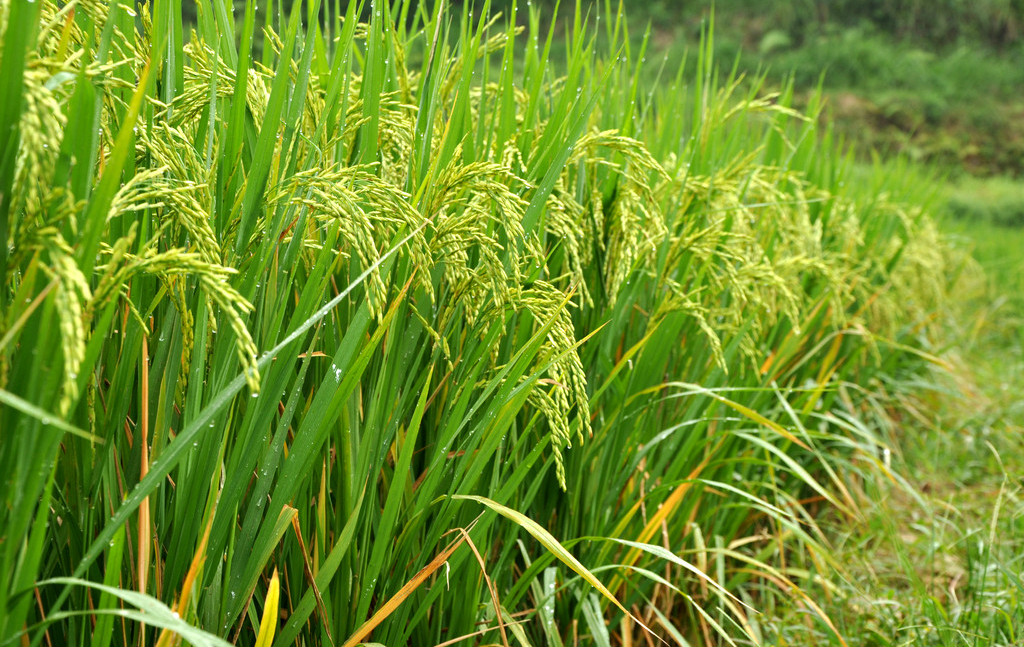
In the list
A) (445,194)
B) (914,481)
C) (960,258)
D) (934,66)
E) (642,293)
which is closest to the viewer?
(445,194)

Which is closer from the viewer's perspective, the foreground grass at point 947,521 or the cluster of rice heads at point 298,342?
the cluster of rice heads at point 298,342

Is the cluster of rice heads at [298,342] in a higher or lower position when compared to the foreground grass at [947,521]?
higher

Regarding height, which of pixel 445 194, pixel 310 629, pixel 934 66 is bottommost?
pixel 310 629

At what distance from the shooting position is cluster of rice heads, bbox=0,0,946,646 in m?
0.64

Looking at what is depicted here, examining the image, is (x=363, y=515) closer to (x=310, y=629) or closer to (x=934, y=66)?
(x=310, y=629)

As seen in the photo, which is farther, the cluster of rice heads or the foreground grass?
the foreground grass

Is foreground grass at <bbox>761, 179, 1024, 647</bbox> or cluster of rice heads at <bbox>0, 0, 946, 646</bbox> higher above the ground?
cluster of rice heads at <bbox>0, 0, 946, 646</bbox>

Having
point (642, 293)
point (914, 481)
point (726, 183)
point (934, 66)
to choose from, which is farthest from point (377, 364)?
point (934, 66)

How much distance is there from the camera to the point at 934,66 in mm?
18594

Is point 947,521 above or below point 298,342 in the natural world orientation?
below

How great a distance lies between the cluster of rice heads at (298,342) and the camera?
25.1 inches

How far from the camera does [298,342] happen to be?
0.89m

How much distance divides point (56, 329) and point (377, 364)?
1.62ft

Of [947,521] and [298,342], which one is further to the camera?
[947,521]
